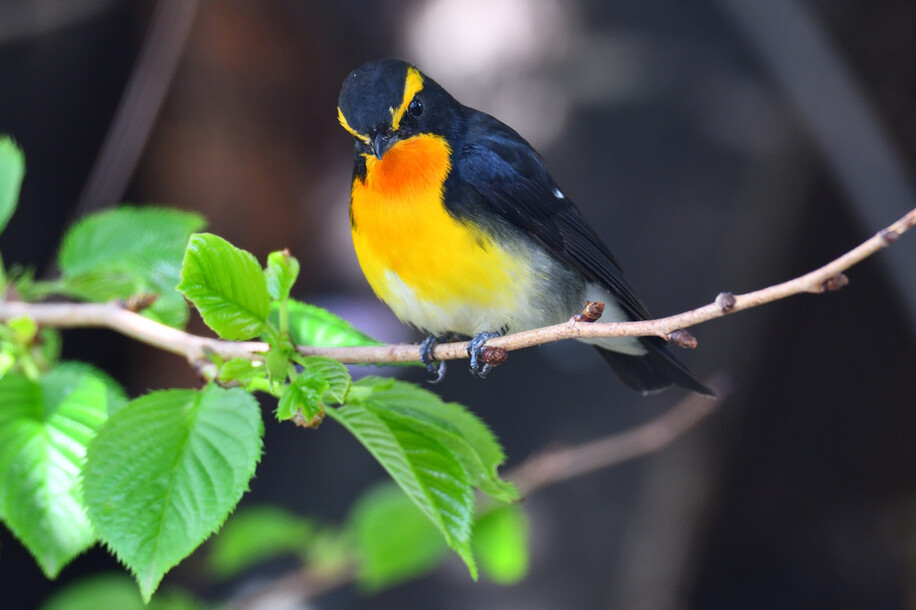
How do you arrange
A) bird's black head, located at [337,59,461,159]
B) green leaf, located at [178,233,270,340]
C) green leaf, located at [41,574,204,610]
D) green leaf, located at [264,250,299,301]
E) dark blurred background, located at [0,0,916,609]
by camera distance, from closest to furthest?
green leaf, located at [178,233,270,340], green leaf, located at [264,250,299,301], bird's black head, located at [337,59,461,159], green leaf, located at [41,574,204,610], dark blurred background, located at [0,0,916,609]

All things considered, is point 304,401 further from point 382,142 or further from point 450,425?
point 382,142

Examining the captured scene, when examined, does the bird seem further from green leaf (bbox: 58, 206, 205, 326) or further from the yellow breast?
green leaf (bbox: 58, 206, 205, 326)

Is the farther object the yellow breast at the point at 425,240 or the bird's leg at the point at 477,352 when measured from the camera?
the yellow breast at the point at 425,240

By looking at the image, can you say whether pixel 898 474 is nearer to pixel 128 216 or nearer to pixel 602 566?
pixel 602 566

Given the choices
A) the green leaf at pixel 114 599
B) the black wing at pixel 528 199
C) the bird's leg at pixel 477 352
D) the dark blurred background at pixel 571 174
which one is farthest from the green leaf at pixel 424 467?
the dark blurred background at pixel 571 174

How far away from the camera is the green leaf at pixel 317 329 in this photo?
5.78 feet

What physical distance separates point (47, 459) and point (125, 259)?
68 cm

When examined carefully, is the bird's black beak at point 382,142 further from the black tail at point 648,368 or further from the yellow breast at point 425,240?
the black tail at point 648,368

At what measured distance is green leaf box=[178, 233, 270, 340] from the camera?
1316mm

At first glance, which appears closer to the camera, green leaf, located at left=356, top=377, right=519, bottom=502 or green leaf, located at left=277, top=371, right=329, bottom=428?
green leaf, located at left=277, top=371, right=329, bottom=428

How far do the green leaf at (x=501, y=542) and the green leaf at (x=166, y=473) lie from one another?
1.15 m

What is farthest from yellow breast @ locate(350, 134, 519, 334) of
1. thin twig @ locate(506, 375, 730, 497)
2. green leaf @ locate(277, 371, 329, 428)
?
green leaf @ locate(277, 371, 329, 428)

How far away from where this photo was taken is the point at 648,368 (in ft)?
8.42

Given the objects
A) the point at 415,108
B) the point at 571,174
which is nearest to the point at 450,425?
the point at 415,108
